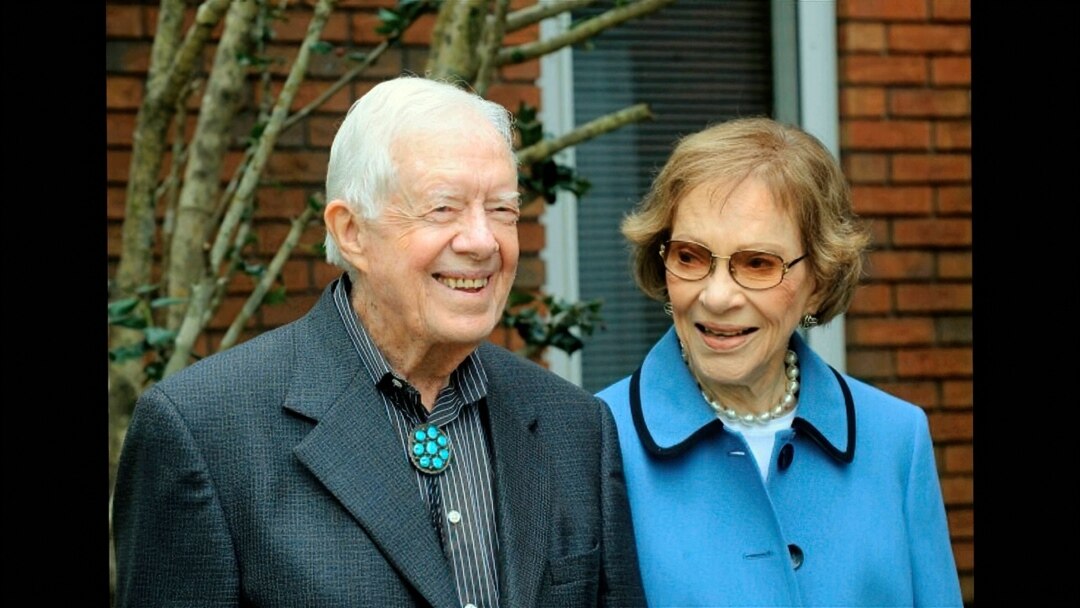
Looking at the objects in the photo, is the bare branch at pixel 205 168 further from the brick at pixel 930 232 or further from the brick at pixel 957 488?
the brick at pixel 957 488

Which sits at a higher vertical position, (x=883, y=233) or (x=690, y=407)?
(x=883, y=233)

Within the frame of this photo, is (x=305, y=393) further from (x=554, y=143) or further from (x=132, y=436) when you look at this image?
(x=554, y=143)

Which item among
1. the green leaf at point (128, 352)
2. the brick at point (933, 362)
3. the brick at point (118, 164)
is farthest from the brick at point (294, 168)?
the brick at point (933, 362)

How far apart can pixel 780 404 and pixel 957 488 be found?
276cm

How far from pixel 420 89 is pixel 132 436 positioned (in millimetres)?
727

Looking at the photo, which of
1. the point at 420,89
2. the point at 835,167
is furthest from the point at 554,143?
the point at 420,89

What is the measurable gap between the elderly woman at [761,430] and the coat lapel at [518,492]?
0.99 feet

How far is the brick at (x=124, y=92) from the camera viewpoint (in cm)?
459

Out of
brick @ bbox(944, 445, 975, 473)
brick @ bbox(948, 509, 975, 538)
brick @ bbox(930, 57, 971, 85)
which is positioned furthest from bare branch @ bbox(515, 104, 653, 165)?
brick @ bbox(948, 509, 975, 538)

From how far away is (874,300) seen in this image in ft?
17.4

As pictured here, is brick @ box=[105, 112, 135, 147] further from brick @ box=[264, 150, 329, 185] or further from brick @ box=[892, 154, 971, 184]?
brick @ box=[892, 154, 971, 184]

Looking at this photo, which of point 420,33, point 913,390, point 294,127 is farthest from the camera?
point 913,390

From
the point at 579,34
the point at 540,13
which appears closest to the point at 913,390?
the point at 579,34

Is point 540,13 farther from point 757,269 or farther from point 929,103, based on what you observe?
point 929,103
